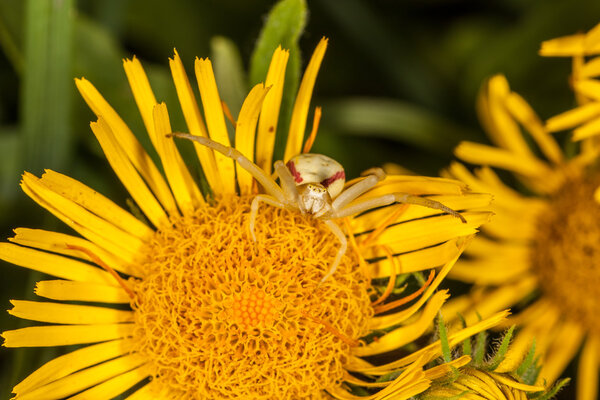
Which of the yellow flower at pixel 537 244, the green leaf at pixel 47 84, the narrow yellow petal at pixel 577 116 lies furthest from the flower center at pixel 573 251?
the green leaf at pixel 47 84

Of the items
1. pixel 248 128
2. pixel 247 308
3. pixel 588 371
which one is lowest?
pixel 588 371

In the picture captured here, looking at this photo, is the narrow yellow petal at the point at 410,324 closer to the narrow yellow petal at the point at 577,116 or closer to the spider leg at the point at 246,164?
the spider leg at the point at 246,164

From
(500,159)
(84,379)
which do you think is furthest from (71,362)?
(500,159)

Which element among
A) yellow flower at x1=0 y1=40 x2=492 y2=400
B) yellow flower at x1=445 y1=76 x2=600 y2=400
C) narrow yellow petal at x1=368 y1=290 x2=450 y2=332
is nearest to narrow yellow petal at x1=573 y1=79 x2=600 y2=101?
yellow flower at x1=445 y1=76 x2=600 y2=400

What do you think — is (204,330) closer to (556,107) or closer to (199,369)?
(199,369)

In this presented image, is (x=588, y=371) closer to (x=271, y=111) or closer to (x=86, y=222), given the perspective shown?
(x=271, y=111)

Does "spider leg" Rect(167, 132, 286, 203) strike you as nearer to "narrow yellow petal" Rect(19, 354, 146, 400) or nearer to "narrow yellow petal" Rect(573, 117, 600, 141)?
"narrow yellow petal" Rect(19, 354, 146, 400)
